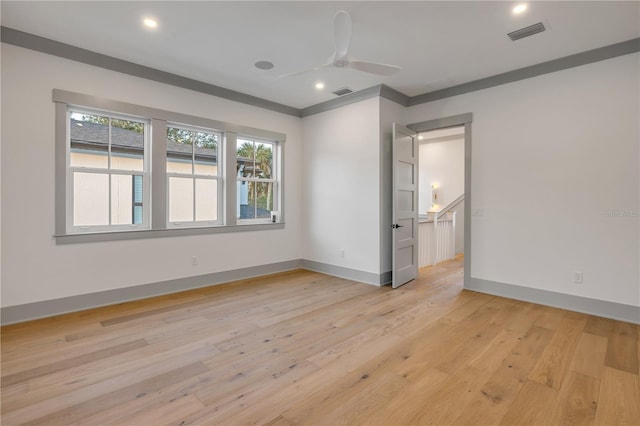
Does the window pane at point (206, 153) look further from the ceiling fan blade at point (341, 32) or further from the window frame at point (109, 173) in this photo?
the ceiling fan blade at point (341, 32)

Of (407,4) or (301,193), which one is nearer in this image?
(407,4)

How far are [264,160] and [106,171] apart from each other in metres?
2.38

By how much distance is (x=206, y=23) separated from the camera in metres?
3.07

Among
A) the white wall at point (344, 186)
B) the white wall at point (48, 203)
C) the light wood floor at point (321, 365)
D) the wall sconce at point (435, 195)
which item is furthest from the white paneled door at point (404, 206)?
the wall sconce at point (435, 195)

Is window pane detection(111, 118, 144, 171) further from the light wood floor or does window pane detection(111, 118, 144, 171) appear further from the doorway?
the doorway

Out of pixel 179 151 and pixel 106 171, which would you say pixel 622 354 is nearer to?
pixel 179 151

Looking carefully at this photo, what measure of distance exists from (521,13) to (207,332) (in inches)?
163

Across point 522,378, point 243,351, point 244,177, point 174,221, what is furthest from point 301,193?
point 522,378

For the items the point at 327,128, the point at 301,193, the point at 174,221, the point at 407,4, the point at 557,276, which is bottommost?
the point at 557,276

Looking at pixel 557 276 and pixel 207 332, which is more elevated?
pixel 557 276

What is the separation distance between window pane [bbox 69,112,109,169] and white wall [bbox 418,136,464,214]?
296 inches

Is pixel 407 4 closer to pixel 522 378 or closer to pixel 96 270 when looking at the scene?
pixel 522 378

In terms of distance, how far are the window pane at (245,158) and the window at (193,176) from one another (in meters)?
0.36

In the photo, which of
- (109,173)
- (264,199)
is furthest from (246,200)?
(109,173)
